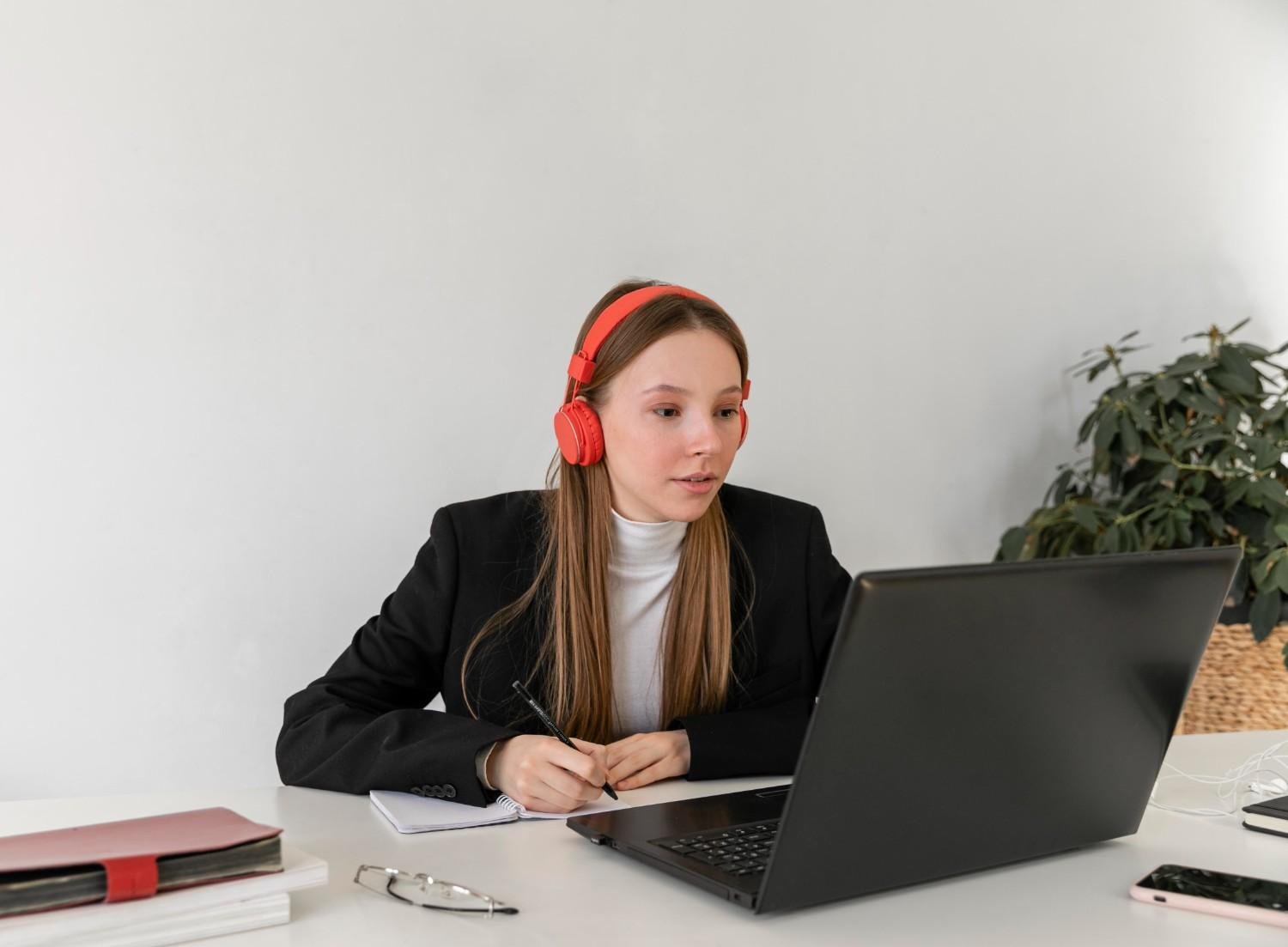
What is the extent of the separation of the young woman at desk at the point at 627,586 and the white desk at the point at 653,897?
1.24ft

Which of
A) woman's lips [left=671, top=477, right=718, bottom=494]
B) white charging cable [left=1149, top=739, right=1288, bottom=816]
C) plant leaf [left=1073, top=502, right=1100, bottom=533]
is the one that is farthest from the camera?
plant leaf [left=1073, top=502, right=1100, bottom=533]

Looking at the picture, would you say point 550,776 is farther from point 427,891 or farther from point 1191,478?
point 1191,478

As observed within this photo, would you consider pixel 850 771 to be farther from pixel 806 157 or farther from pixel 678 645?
pixel 806 157

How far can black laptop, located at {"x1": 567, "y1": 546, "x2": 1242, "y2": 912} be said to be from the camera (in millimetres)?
897

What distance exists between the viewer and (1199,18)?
11.1 ft

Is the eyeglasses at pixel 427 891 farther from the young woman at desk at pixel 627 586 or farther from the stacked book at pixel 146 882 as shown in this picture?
the young woman at desk at pixel 627 586

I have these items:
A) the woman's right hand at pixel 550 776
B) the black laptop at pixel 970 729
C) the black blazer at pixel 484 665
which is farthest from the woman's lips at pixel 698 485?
the black laptop at pixel 970 729

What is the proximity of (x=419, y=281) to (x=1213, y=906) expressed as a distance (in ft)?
5.58

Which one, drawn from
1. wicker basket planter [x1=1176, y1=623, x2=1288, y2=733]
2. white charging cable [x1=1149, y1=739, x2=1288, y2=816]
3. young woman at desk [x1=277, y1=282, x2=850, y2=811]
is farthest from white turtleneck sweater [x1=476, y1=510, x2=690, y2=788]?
wicker basket planter [x1=1176, y1=623, x2=1288, y2=733]

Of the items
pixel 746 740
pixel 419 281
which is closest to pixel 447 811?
pixel 746 740

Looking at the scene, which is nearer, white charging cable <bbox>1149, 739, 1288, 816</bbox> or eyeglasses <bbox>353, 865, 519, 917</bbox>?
eyeglasses <bbox>353, 865, 519, 917</bbox>

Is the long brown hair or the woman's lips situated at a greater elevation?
the woman's lips

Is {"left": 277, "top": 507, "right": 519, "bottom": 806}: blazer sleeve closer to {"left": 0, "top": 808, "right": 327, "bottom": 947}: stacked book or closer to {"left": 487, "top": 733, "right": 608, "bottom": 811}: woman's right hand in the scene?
{"left": 487, "top": 733, "right": 608, "bottom": 811}: woman's right hand

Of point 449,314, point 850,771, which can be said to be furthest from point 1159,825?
point 449,314
